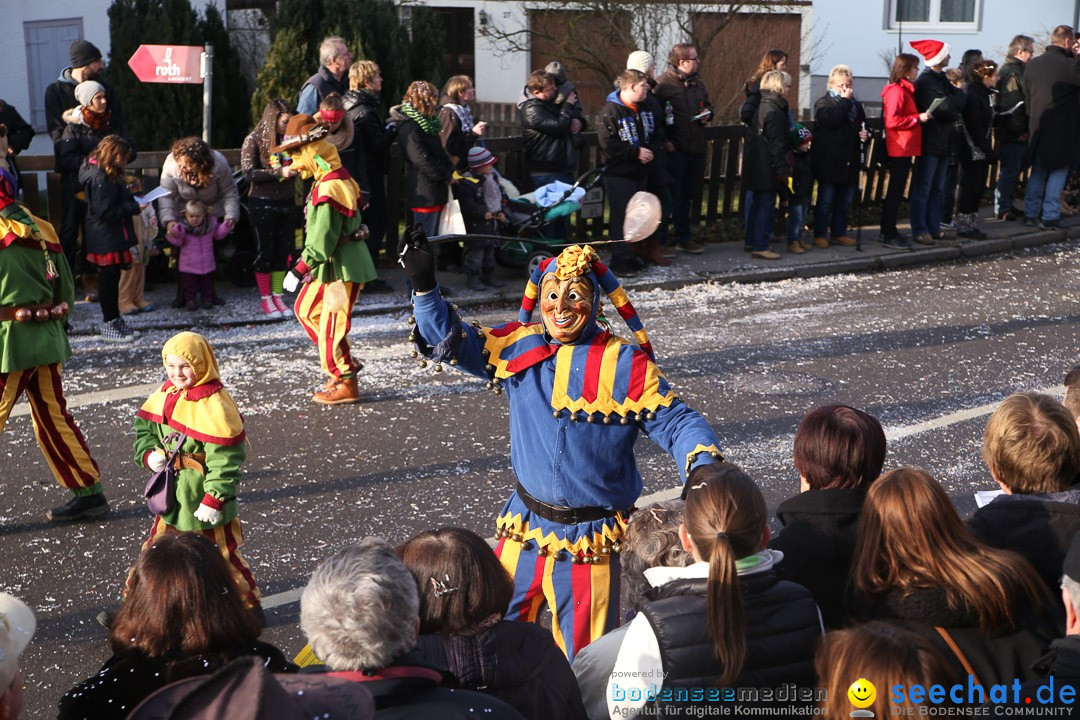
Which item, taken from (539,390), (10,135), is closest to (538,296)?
(539,390)

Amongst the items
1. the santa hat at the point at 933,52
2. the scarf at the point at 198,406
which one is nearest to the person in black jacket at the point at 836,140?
the santa hat at the point at 933,52

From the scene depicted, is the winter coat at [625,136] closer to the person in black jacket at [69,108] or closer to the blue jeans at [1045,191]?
the person in black jacket at [69,108]

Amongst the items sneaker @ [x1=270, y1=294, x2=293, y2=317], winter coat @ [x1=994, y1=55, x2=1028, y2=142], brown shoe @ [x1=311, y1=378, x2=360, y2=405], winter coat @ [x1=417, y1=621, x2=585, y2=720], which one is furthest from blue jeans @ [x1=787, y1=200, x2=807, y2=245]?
winter coat @ [x1=417, y1=621, x2=585, y2=720]

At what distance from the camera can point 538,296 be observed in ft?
15.3

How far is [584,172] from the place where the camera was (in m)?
13.4

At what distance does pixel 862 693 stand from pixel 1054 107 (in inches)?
517

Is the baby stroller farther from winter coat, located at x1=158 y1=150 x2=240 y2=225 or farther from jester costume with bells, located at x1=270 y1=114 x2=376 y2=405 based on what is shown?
→ jester costume with bells, located at x1=270 y1=114 x2=376 y2=405

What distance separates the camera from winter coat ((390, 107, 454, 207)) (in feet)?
34.9

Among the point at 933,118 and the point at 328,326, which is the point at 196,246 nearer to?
the point at 328,326

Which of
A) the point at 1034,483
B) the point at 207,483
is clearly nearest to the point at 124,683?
the point at 207,483

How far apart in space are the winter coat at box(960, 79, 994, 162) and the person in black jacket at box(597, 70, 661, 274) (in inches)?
154

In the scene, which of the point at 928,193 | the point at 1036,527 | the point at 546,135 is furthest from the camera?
the point at 928,193

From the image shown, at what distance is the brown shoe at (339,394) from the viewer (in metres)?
8.34

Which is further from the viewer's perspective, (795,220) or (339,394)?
Result: (795,220)
